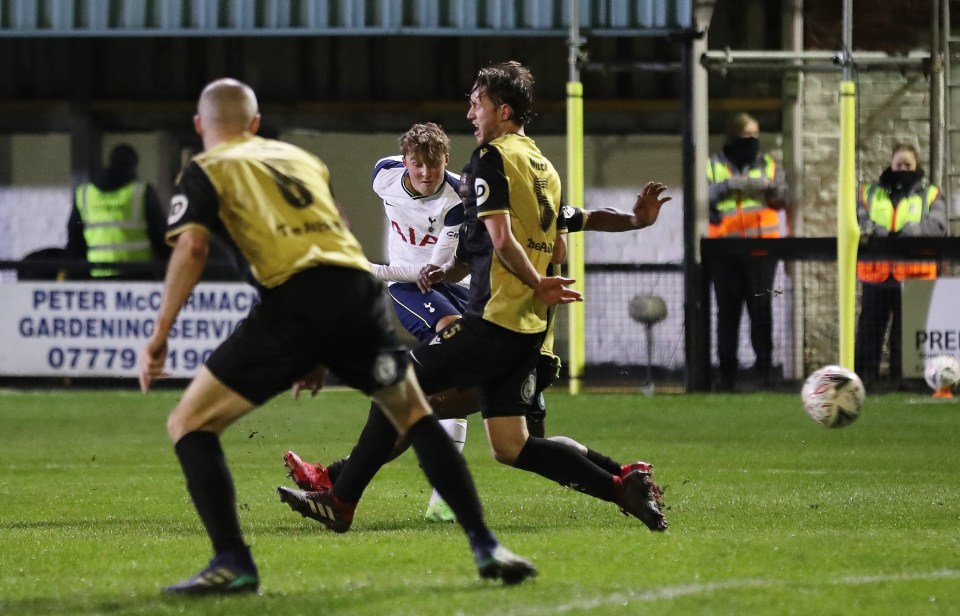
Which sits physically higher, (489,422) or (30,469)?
(489,422)

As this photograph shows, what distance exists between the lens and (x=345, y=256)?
5723mm

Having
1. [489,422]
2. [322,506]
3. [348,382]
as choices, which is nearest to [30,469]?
[322,506]

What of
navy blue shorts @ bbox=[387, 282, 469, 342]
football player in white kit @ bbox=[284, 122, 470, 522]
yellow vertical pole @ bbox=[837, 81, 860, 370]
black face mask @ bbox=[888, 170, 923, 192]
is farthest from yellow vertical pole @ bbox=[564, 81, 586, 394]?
navy blue shorts @ bbox=[387, 282, 469, 342]

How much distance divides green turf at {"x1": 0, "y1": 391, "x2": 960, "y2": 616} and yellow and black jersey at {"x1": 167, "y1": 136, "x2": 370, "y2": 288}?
1.08 m

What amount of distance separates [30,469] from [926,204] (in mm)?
9211

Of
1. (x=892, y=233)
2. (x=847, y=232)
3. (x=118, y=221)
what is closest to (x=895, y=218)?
(x=892, y=233)

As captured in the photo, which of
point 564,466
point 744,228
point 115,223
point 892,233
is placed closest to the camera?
point 564,466

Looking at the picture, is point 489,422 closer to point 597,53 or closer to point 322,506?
point 322,506

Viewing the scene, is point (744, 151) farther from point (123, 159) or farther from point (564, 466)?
point (564, 466)

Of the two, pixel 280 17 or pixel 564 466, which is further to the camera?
pixel 280 17

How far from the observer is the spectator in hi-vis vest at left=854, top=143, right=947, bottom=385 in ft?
52.3

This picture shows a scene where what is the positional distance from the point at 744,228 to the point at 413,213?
8694mm

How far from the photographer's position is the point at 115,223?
18.2m

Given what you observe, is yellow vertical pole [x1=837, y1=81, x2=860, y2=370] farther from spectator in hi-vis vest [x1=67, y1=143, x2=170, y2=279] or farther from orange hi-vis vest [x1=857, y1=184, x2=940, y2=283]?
spectator in hi-vis vest [x1=67, y1=143, x2=170, y2=279]
